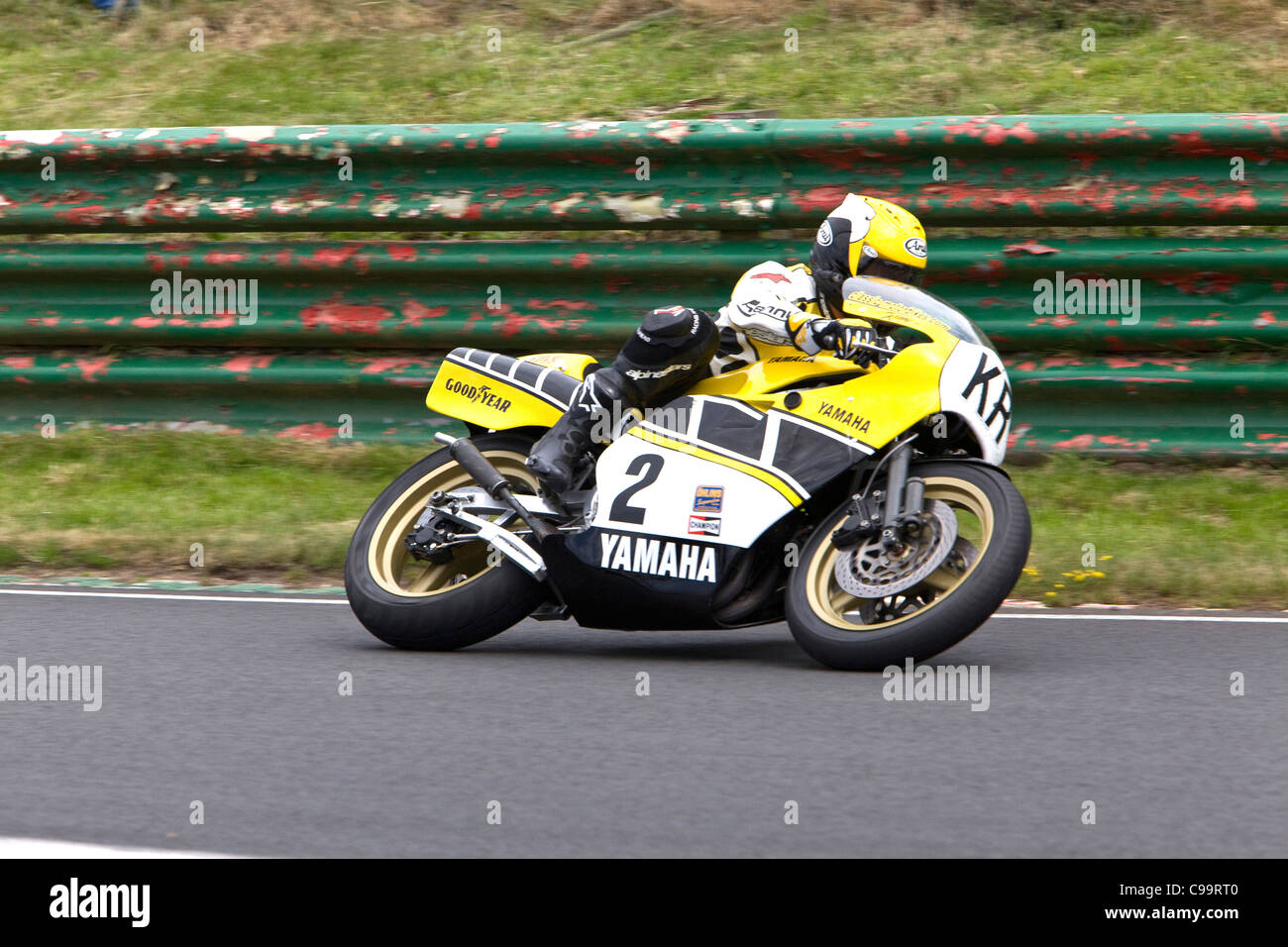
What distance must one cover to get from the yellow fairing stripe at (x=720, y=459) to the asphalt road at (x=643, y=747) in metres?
0.52

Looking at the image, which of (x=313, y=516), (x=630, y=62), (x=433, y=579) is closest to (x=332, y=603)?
(x=433, y=579)

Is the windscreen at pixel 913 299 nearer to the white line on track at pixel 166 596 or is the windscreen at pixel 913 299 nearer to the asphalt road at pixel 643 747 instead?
the asphalt road at pixel 643 747

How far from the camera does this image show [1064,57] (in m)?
9.44

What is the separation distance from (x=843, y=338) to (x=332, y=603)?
7.35ft

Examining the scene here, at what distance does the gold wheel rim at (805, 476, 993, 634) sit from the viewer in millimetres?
5086

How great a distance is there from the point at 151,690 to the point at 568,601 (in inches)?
50.3

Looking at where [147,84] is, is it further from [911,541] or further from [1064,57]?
[911,541]

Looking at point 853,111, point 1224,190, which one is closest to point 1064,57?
point 853,111

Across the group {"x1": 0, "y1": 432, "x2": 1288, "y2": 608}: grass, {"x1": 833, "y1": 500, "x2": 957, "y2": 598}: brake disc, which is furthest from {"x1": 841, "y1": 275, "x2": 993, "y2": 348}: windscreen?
{"x1": 0, "y1": 432, "x2": 1288, "y2": 608}: grass

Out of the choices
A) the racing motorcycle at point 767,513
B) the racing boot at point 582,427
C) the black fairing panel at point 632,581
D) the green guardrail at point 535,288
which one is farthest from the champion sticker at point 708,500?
the green guardrail at point 535,288

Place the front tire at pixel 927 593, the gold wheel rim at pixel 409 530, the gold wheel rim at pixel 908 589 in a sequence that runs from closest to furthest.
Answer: the front tire at pixel 927 593
the gold wheel rim at pixel 908 589
the gold wheel rim at pixel 409 530

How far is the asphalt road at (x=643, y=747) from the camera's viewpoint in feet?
12.0

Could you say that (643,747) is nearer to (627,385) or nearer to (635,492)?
(635,492)

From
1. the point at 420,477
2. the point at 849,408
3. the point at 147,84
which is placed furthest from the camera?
the point at 147,84
